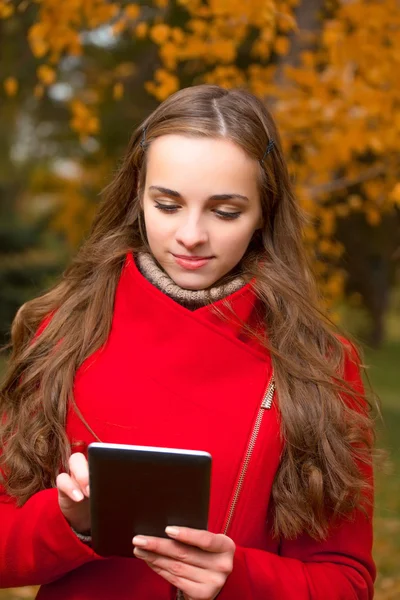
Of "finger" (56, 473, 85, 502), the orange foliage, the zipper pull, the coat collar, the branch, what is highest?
the orange foliage

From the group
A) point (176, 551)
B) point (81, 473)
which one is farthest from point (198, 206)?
point (176, 551)

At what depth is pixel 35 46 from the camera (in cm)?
452

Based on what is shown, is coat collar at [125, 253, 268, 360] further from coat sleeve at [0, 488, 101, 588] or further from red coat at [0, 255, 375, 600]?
coat sleeve at [0, 488, 101, 588]

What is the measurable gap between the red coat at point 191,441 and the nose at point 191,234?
13 cm

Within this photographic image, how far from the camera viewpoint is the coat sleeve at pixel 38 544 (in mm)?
1738

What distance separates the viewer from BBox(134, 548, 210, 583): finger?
63.2 inches

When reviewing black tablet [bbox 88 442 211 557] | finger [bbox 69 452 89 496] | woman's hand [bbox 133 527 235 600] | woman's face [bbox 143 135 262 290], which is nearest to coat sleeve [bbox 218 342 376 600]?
woman's hand [bbox 133 527 235 600]

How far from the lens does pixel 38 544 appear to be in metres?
1.78

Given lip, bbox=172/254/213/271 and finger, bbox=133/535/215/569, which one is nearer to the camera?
finger, bbox=133/535/215/569

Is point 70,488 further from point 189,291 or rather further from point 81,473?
point 189,291

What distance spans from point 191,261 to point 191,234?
0.22ft

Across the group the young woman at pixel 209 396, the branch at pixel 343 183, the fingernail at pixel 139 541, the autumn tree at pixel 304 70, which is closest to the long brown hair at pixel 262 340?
the young woman at pixel 209 396

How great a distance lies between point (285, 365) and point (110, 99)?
Result: 9.11 meters

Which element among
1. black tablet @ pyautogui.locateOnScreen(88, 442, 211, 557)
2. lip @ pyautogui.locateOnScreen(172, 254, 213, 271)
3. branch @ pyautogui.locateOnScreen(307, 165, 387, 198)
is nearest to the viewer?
black tablet @ pyautogui.locateOnScreen(88, 442, 211, 557)
